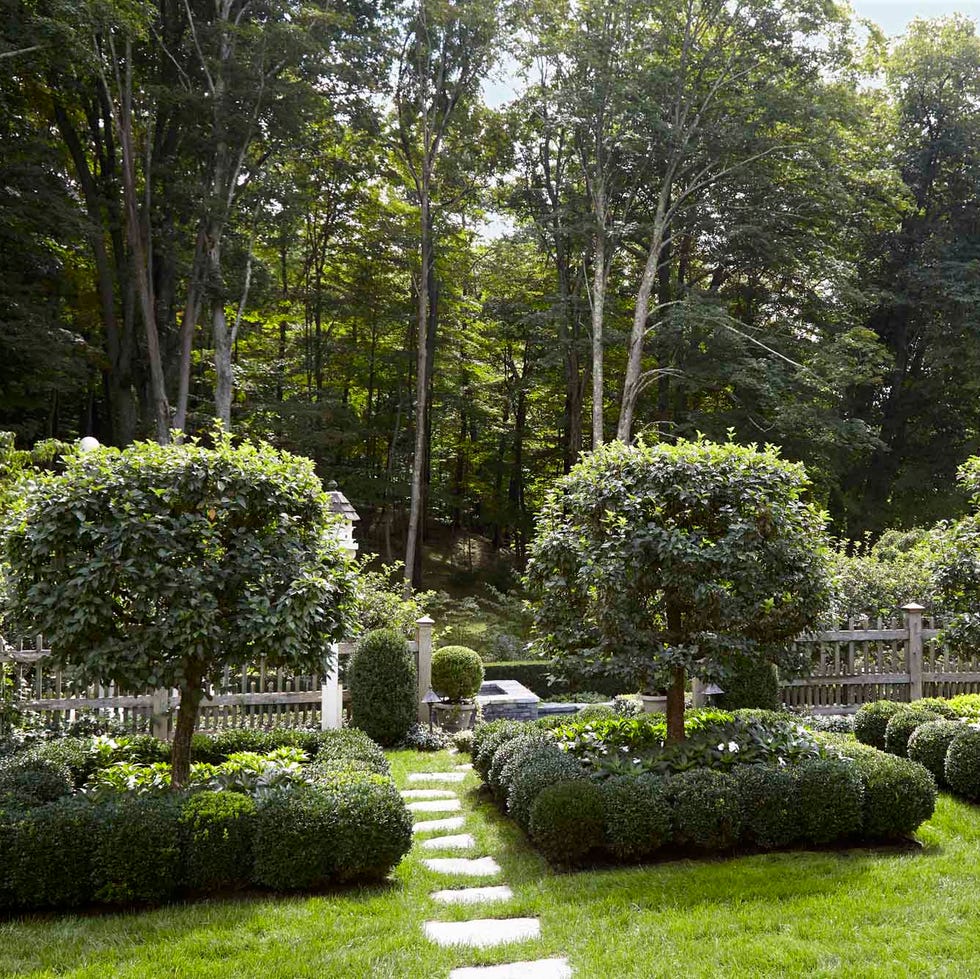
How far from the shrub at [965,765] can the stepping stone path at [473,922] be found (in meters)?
3.78

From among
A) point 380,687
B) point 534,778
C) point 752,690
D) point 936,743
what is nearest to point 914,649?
point 752,690

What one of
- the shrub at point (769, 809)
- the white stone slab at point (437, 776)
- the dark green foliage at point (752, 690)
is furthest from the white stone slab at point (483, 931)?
the dark green foliage at point (752, 690)

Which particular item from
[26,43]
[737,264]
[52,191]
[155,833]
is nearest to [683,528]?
[155,833]

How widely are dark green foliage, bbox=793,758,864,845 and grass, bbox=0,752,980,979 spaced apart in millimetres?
200

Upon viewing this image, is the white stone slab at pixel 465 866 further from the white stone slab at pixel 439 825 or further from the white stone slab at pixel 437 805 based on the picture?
the white stone slab at pixel 437 805

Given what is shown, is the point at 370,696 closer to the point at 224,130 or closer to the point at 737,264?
the point at 224,130

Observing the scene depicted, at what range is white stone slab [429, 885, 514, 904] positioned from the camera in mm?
4754

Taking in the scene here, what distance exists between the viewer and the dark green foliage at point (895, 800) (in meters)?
5.55

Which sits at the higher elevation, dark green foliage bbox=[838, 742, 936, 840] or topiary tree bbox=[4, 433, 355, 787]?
topiary tree bbox=[4, 433, 355, 787]

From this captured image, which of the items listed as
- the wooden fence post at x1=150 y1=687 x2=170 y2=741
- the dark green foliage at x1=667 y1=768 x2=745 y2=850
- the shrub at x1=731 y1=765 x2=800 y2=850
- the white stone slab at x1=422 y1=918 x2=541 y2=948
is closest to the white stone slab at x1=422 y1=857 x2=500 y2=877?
the white stone slab at x1=422 y1=918 x2=541 y2=948

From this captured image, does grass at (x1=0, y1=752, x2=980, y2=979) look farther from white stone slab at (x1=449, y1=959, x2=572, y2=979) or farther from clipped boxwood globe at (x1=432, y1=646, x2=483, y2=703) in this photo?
clipped boxwood globe at (x1=432, y1=646, x2=483, y2=703)

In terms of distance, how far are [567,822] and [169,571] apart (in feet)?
9.52

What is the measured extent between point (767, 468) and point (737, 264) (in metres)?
15.1

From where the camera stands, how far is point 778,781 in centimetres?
551
